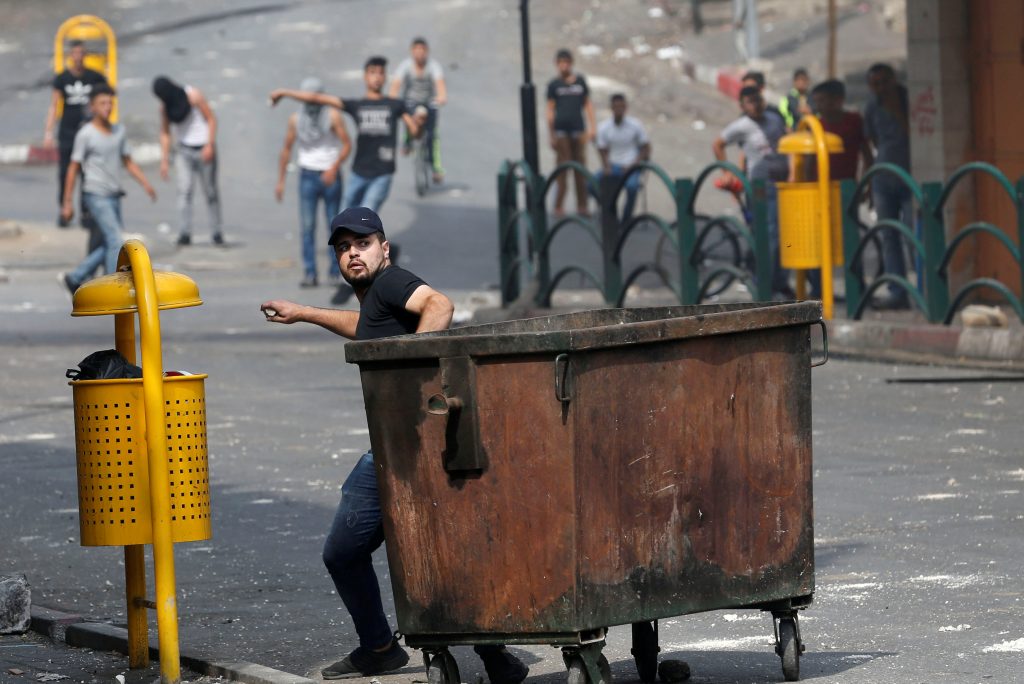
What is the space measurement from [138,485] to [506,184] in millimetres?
11138

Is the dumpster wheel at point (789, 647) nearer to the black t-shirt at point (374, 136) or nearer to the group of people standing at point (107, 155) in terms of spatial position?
the group of people standing at point (107, 155)

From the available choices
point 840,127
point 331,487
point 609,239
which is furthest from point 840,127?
point 331,487

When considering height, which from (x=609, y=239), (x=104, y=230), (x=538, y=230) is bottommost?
(x=609, y=239)

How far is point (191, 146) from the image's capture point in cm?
2206

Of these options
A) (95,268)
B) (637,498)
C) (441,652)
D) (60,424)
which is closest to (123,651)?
(441,652)

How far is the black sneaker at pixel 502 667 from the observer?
609 centimetres

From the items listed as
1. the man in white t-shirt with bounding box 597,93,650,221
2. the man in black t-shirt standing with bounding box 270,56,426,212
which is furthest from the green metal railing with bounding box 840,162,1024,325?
the man in white t-shirt with bounding box 597,93,650,221

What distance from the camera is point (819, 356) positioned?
14133 mm

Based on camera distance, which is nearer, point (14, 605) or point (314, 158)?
point (14, 605)

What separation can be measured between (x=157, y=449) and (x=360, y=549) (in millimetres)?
719

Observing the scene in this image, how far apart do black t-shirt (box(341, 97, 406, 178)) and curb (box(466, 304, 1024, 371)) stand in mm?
4100

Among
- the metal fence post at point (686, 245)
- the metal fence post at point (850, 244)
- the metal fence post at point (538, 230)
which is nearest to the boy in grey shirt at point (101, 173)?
the metal fence post at point (538, 230)

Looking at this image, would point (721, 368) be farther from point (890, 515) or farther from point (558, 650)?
point (890, 515)

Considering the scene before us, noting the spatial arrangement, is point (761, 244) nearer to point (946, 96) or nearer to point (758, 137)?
point (758, 137)
